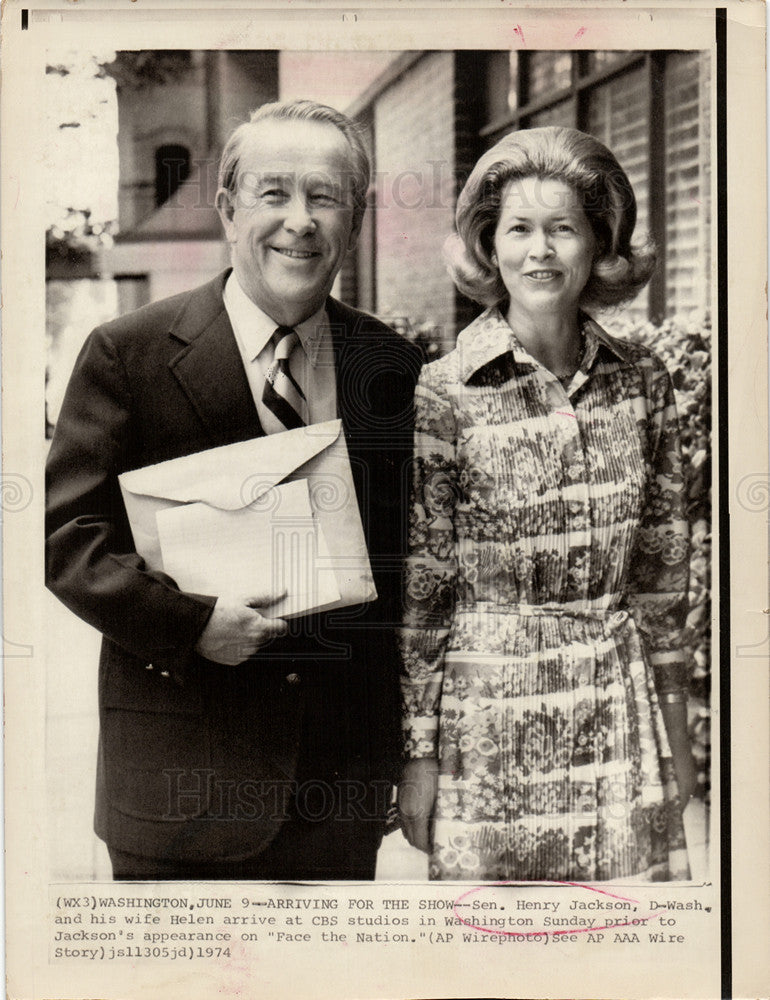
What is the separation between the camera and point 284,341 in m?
2.00

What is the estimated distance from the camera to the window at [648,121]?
2025 millimetres

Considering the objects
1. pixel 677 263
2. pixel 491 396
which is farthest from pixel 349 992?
pixel 677 263

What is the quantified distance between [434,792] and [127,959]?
0.80 metres

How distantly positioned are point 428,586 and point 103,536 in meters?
0.72

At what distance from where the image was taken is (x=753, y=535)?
6.84ft

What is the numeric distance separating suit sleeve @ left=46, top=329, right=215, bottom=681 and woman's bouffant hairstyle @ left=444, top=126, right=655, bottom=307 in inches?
32.0

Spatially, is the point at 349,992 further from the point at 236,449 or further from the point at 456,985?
the point at 236,449

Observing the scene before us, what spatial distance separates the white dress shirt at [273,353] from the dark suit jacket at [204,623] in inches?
0.9

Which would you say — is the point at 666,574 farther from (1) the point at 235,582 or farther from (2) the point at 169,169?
(2) the point at 169,169

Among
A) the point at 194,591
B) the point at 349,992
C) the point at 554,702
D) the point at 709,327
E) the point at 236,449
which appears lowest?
the point at 349,992

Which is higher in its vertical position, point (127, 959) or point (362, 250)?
point (362, 250)
